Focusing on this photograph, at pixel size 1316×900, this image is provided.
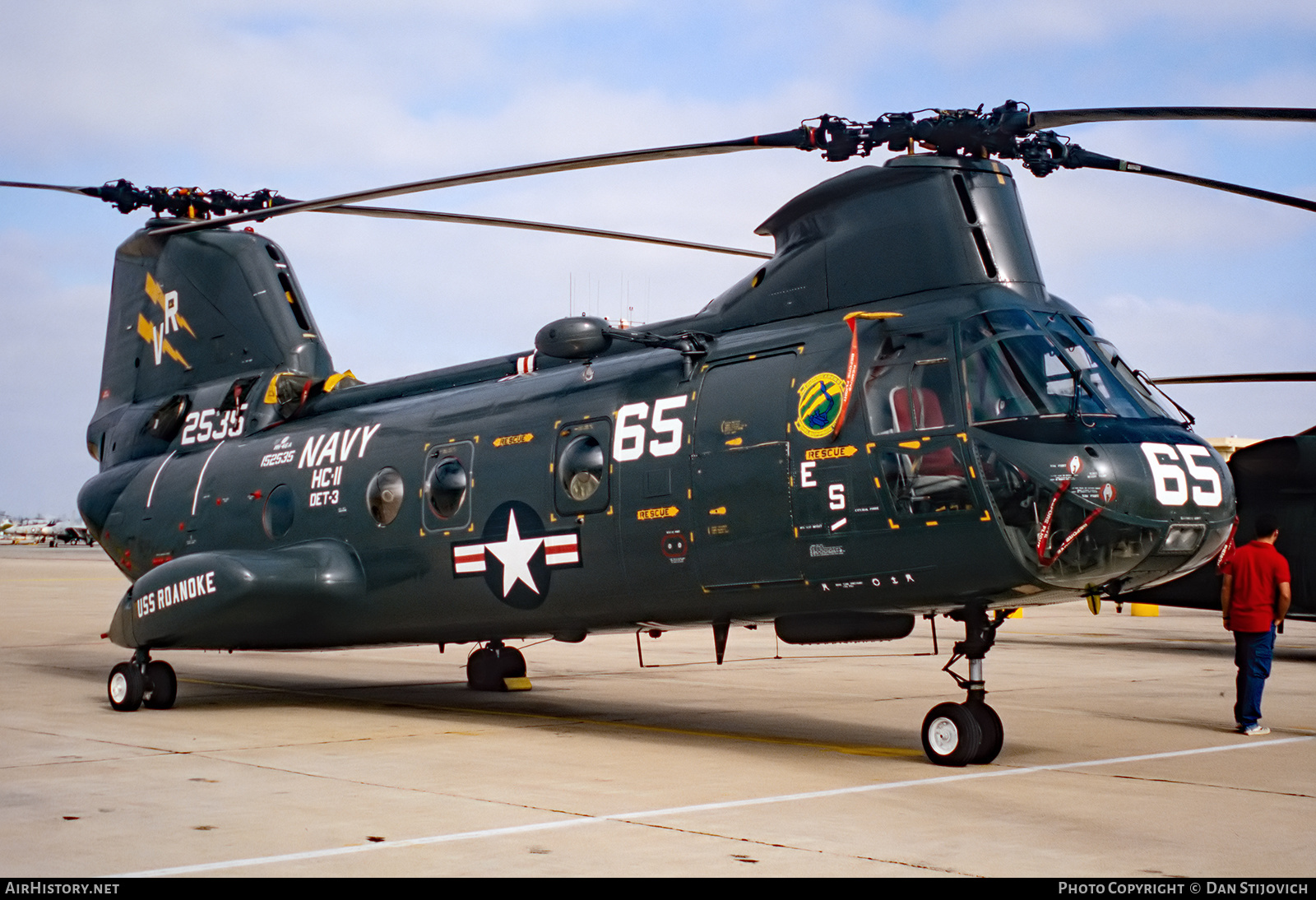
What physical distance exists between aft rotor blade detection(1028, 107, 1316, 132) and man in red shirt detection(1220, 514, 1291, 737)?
4.52 metres

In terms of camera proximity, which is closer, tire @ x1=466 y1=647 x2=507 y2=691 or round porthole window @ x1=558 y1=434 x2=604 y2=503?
round porthole window @ x1=558 y1=434 x2=604 y2=503

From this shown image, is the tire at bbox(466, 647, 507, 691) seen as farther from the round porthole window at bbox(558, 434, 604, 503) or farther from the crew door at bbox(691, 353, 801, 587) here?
the crew door at bbox(691, 353, 801, 587)

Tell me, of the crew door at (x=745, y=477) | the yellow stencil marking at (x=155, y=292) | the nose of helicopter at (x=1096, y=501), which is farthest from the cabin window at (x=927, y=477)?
the yellow stencil marking at (x=155, y=292)

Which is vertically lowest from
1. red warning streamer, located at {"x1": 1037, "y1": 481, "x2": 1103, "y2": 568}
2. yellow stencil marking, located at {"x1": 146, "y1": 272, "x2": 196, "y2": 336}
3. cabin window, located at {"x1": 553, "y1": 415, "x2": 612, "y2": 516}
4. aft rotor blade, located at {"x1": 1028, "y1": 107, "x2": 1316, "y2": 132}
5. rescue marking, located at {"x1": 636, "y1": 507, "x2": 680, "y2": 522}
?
red warning streamer, located at {"x1": 1037, "y1": 481, "x2": 1103, "y2": 568}

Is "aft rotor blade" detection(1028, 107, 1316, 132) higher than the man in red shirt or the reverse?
higher

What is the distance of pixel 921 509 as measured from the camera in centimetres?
920

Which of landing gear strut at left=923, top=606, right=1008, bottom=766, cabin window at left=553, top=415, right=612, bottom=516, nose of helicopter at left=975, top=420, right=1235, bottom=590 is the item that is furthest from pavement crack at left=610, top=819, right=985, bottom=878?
cabin window at left=553, top=415, right=612, bottom=516

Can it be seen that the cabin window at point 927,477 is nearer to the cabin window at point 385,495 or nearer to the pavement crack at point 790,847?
the pavement crack at point 790,847

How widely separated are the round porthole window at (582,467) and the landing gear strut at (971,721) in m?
3.37

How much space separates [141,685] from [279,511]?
7.41 ft

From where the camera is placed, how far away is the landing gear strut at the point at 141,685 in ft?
43.1

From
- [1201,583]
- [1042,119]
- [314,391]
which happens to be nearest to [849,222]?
[1042,119]

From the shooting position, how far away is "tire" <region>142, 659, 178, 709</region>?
43.4 ft

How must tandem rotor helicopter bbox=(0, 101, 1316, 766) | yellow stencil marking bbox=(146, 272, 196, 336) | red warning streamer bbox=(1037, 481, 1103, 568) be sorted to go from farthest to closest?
yellow stencil marking bbox=(146, 272, 196, 336) < tandem rotor helicopter bbox=(0, 101, 1316, 766) < red warning streamer bbox=(1037, 481, 1103, 568)
